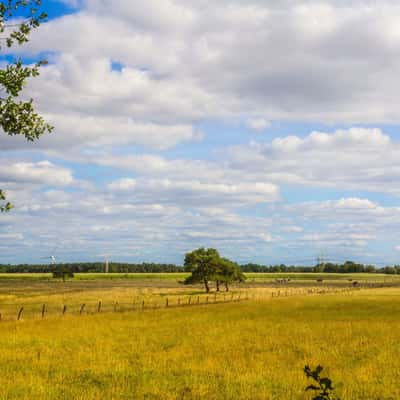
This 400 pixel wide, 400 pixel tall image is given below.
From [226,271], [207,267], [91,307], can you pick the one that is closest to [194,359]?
[91,307]

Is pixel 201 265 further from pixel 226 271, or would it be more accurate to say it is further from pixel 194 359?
pixel 194 359

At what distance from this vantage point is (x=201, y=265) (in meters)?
108

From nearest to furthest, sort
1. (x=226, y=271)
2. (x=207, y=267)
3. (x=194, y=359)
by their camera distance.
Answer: (x=194, y=359)
(x=207, y=267)
(x=226, y=271)

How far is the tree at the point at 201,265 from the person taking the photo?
4230 inches

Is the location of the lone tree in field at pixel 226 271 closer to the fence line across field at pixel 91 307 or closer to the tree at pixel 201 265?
the tree at pixel 201 265

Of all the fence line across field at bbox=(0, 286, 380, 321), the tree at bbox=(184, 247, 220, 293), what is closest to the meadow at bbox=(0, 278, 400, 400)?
the fence line across field at bbox=(0, 286, 380, 321)

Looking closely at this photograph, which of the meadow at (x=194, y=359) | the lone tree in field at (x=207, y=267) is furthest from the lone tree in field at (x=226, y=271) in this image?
the meadow at (x=194, y=359)

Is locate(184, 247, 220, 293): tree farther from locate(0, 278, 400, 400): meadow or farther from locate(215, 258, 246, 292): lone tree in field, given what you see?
locate(0, 278, 400, 400): meadow

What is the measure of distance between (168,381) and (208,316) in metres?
28.4

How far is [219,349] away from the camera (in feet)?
91.4

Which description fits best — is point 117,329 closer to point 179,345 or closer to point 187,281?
point 179,345

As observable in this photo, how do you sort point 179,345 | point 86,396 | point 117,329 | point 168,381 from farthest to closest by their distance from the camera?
point 117,329 < point 179,345 < point 168,381 < point 86,396

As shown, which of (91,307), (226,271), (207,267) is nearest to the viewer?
(91,307)

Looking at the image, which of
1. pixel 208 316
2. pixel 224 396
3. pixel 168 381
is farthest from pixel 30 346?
pixel 208 316
